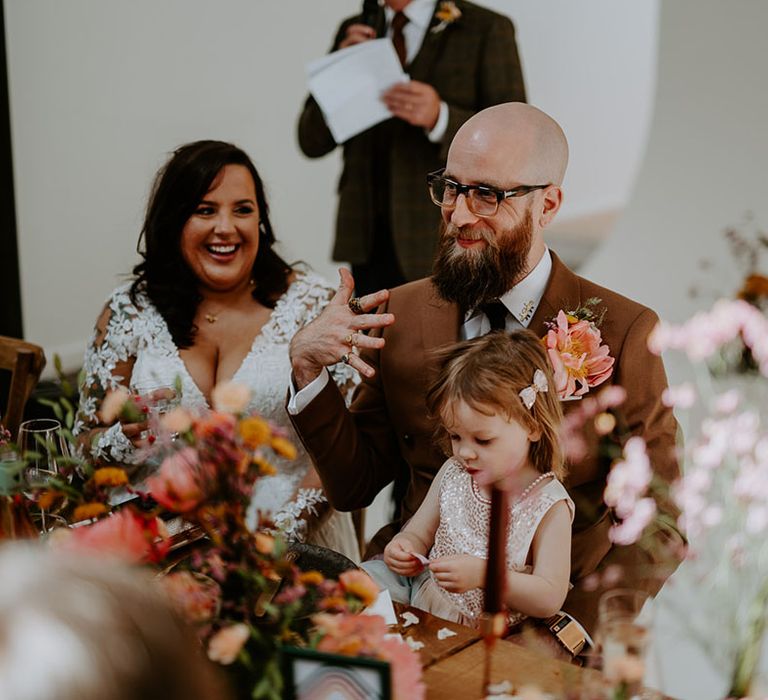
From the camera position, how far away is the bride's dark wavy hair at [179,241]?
2393 mm

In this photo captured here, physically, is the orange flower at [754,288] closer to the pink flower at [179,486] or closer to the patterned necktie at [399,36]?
the patterned necktie at [399,36]

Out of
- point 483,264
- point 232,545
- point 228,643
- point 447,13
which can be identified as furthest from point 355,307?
point 447,13

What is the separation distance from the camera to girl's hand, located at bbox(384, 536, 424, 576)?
5.55 ft

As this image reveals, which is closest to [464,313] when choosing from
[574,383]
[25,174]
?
[574,383]

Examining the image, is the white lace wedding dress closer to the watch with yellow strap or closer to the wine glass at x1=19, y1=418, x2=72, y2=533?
the wine glass at x1=19, y1=418, x2=72, y2=533

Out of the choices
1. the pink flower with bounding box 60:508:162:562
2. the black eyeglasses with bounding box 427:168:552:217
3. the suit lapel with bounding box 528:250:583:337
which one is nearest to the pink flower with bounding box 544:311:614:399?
the suit lapel with bounding box 528:250:583:337

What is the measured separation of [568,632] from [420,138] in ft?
6.15

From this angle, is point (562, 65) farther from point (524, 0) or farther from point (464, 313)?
point (464, 313)

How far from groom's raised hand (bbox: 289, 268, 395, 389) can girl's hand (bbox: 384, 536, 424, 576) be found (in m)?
0.31

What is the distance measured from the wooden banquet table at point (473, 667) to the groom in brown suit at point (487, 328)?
0.45 m

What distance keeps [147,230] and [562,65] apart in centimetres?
272

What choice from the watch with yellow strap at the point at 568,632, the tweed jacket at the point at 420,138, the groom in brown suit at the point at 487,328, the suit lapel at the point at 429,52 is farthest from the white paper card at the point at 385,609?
the suit lapel at the point at 429,52

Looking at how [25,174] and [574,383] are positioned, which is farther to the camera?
[25,174]

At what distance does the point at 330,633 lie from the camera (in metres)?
1.03
